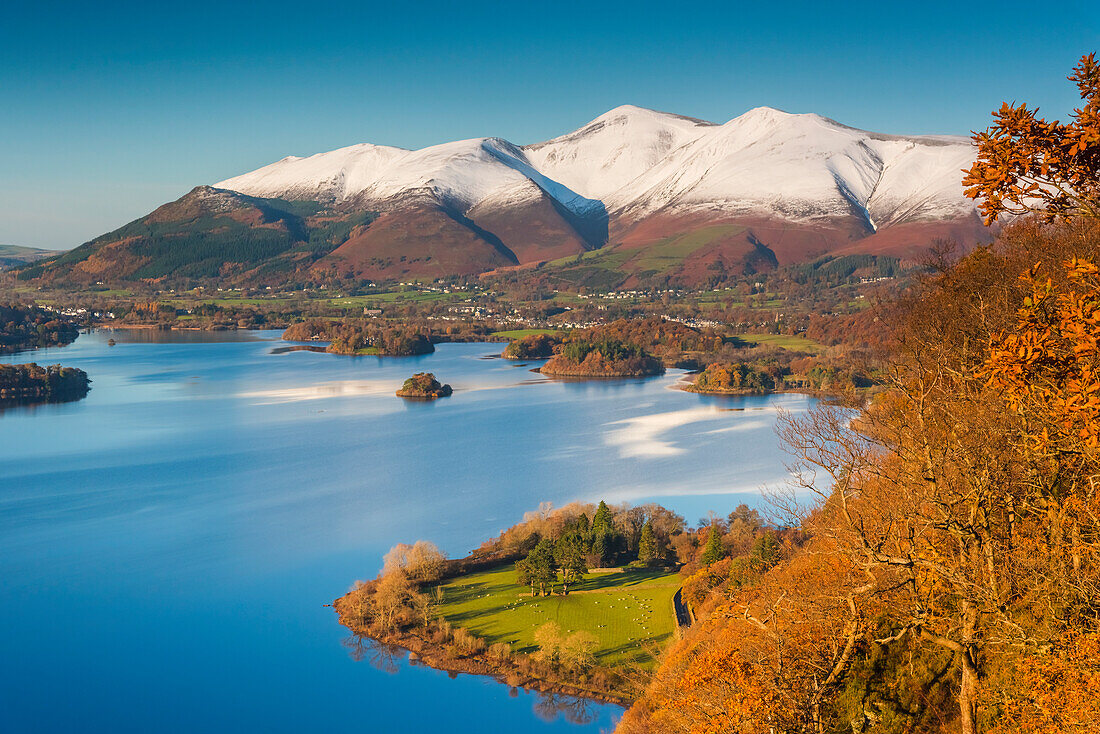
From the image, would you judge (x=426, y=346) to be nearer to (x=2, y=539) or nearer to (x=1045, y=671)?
(x=2, y=539)

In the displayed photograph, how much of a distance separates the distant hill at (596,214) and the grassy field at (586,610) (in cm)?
7092

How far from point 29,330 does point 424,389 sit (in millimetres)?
33589

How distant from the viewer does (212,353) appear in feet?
183

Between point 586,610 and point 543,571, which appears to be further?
point 543,571

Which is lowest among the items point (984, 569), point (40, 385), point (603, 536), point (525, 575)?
point (525, 575)

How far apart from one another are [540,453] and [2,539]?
46.3 ft

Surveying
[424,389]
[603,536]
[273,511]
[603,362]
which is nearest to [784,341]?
[603,362]

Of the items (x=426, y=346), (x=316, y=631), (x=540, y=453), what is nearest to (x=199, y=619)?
(x=316, y=631)

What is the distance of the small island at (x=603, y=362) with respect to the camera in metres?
47.9

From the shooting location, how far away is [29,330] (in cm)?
5794

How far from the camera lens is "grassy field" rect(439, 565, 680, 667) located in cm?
1336

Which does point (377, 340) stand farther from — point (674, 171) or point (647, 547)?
point (674, 171)

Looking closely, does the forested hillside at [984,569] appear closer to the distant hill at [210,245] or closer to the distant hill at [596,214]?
the distant hill at [596,214]

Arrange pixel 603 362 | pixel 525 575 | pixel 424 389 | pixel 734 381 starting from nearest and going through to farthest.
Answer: pixel 525 575 → pixel 424 389 → pixel 734 381 → pixel 603 362
